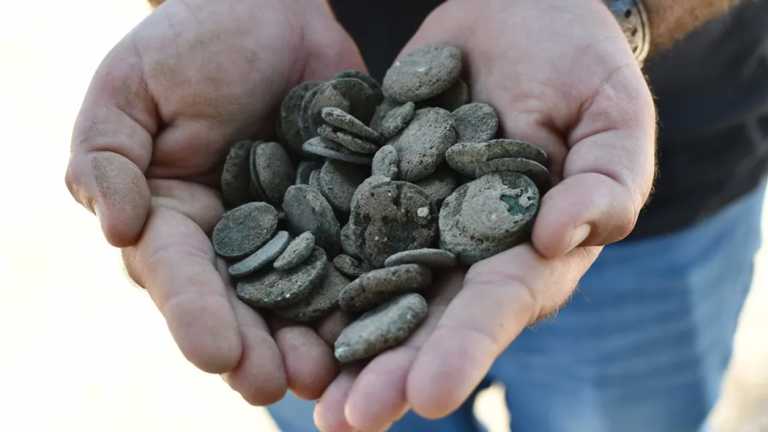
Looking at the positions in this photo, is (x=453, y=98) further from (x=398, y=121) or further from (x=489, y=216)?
(x=489, y=216)

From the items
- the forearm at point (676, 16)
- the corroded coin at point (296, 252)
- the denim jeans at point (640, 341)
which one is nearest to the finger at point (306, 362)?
the corroded coin at point (296, 252)

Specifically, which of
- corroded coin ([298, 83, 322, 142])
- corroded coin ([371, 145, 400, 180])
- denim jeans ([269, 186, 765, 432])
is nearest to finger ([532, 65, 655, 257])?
corroded coin ([371, 145, 400, 180])

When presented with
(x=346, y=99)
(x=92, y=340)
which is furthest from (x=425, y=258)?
(x=92, y=340)

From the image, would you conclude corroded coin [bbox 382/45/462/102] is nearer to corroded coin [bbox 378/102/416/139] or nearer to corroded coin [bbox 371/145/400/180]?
corroded coin [bbox 378/102/416/139]

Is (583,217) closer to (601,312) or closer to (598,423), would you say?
(601,312)

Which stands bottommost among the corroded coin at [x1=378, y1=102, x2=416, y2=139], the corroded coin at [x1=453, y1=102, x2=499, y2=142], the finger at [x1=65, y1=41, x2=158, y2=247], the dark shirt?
the dark shirt

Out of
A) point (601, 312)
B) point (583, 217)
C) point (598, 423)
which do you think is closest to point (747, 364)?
point (598, 423)

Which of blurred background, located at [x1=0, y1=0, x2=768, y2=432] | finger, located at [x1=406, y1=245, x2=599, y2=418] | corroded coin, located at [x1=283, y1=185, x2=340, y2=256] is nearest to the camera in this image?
finger, located at [x1=406, y1=245, x2=599, y2=418]
